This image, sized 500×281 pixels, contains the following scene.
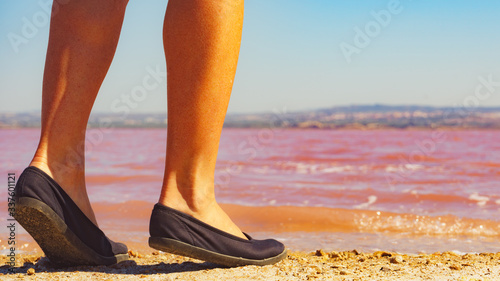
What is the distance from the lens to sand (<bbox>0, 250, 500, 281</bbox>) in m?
1.27

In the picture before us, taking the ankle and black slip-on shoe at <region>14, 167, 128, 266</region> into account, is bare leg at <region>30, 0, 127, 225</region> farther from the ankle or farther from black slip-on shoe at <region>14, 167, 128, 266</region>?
the ankle

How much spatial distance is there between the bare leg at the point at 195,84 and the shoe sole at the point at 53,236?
0.26 meters

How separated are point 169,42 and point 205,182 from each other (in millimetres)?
355

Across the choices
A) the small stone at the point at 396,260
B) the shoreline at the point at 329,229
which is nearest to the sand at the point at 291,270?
the small stone at the point at 396,260

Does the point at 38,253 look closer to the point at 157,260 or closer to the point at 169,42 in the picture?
the point at 157,260

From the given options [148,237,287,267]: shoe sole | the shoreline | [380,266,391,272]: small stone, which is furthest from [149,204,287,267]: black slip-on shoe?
the shoreline

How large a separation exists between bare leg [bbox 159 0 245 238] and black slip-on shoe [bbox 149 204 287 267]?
0.03 m

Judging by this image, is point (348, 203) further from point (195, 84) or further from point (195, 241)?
point (195, 84)

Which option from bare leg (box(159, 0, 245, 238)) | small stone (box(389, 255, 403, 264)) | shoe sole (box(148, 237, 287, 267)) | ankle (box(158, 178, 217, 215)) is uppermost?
bare leg (box(159, 0, 245, 238))

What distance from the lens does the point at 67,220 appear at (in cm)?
127

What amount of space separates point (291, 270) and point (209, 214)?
27 cm

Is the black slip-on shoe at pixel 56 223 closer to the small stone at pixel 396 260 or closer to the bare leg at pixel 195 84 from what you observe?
the bare leg at pixel 195 84

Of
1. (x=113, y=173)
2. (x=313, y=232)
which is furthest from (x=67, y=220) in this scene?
(x=113, y=173)

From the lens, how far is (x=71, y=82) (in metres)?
1.28
